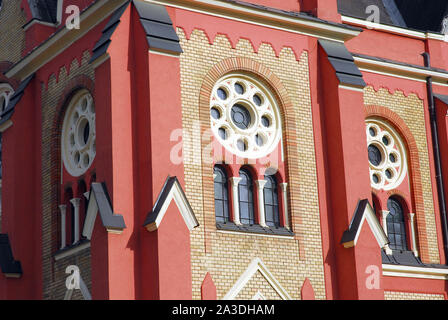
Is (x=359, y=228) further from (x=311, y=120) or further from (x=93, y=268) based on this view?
(x=93, y=268)

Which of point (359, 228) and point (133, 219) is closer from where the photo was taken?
point (133, 219)

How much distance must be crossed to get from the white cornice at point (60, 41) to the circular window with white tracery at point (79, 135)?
5.05 ft

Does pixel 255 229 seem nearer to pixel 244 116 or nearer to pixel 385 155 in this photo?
pixel 244 116

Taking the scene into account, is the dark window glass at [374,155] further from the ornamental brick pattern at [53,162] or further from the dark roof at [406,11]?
the ornamental brick pattern at [53,162]

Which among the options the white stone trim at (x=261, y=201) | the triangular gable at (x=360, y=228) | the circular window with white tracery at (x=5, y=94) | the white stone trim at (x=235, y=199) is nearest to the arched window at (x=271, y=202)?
the white stone trim at (x=261, y=201)

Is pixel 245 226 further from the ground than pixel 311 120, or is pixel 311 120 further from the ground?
pixel 311 120

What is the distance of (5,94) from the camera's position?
28.6m

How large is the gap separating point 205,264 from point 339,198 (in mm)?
4035

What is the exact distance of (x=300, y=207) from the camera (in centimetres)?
2247

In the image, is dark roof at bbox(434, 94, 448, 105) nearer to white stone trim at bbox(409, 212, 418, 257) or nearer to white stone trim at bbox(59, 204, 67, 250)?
white stone trim at bbox(409, 212, 418, 257)

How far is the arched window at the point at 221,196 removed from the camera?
21.6 metres

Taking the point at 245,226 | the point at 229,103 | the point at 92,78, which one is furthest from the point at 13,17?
the point at 245,226

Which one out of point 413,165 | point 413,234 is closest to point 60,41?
point 413,165

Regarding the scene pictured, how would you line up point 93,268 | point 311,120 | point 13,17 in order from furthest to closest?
point 13,17, point 311,120, point 93,268
